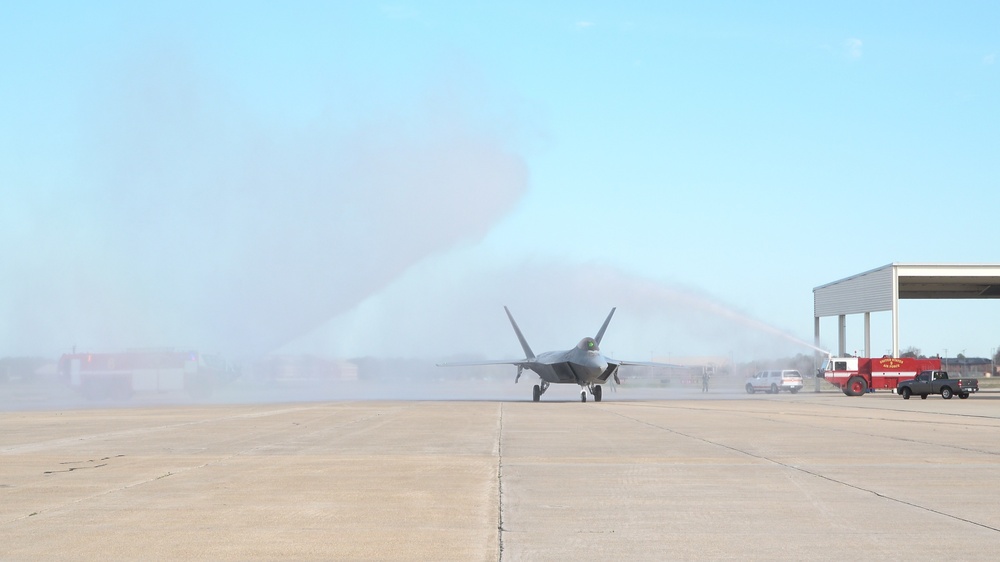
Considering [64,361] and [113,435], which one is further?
[64,361]

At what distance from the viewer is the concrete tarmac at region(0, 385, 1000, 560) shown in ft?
28.9

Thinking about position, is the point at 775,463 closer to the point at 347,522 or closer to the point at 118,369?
the point at 347,522

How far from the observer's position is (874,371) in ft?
193

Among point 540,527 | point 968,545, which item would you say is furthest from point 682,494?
point 968,545

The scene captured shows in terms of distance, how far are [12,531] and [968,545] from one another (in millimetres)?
9125

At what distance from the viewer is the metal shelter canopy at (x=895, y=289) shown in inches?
2253

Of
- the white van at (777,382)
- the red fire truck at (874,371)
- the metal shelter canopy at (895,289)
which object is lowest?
the white van at (777,382)

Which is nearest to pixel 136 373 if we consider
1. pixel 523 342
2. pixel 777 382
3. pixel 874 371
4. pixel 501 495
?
pixel 523 342

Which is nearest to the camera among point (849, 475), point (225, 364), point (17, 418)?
point (849, 475)

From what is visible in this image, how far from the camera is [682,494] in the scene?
40.9ft

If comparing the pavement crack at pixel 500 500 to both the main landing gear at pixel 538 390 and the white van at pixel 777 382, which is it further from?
the white van at pixel 777 382

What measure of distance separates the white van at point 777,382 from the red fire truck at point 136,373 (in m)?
40.0

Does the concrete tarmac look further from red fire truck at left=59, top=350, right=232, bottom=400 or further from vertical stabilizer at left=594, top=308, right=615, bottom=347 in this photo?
red fire truck at left=59, top=350, right=232, bottom=400

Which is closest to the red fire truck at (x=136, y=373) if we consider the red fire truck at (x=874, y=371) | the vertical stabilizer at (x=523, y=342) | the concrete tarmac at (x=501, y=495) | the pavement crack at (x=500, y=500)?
the vertical stabilizer at (x=523, y=342)
